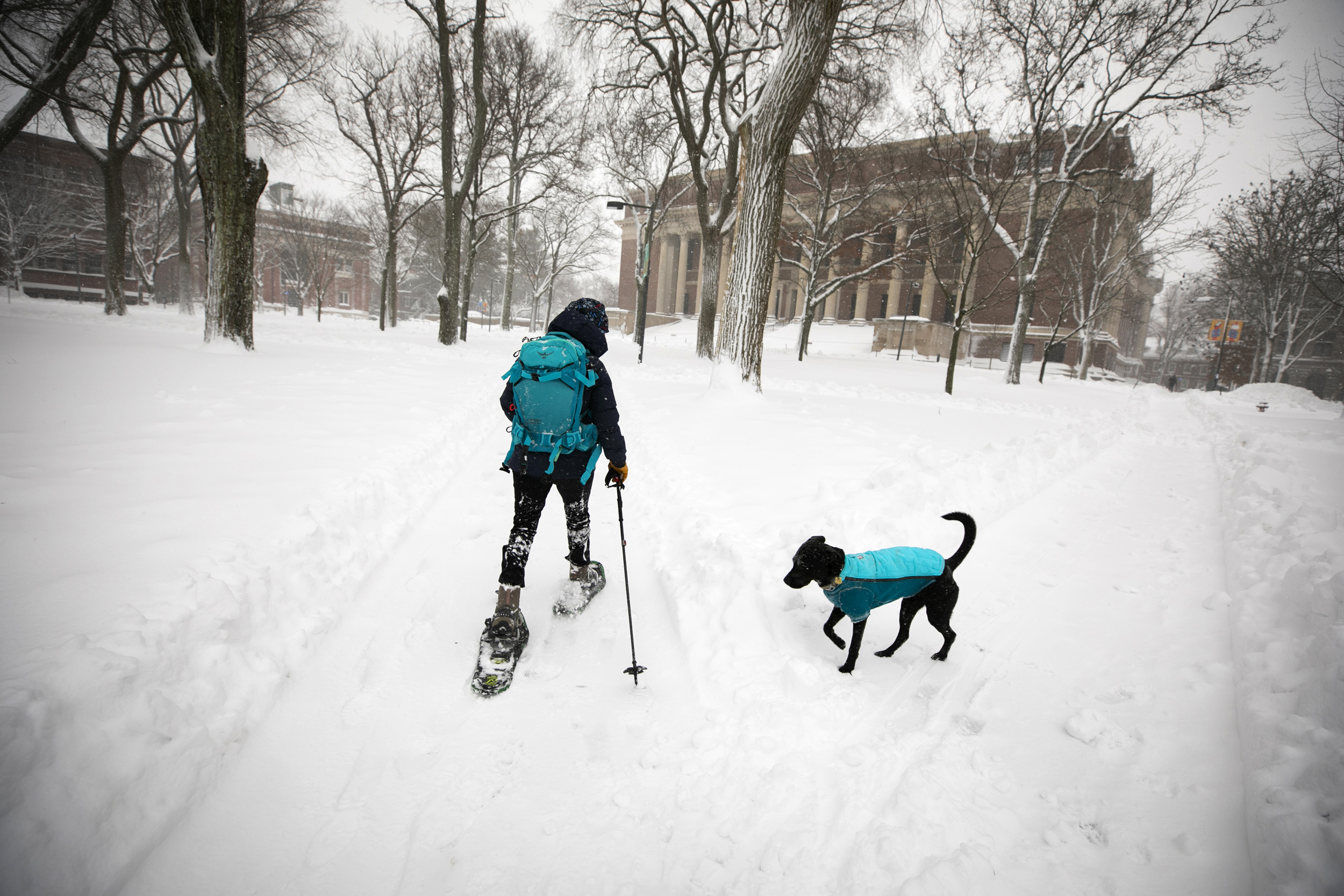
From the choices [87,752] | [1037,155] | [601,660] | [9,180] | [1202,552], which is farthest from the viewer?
[9,180]

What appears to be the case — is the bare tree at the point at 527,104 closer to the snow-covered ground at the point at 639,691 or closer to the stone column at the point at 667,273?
the snow-covered ground at the point at 639,691

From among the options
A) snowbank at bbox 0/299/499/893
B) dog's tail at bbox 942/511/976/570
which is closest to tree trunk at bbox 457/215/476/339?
snowbank at bbox 0/299/499/893

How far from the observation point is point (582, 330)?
118 inches

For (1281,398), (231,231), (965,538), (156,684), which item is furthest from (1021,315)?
(156,684)

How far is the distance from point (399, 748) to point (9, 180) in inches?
1849

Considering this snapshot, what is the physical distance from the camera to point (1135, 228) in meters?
24.0

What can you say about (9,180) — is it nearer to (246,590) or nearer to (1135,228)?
(246,590)

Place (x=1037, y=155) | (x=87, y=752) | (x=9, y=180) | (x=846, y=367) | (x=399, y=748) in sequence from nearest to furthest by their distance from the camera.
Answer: (x=87, y=752) < (x=399, y=748) < (x=1037, y=155) < (x=846, y=367) < (x=9, y=180)

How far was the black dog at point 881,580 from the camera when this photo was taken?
2596 millimetres

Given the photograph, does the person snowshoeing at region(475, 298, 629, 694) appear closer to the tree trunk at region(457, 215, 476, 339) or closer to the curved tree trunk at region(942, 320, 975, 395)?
the curved tree trunk at region(942, 320, 975, 395)

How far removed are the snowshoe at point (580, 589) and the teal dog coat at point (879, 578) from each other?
1.56 m

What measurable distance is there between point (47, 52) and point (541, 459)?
1813cm

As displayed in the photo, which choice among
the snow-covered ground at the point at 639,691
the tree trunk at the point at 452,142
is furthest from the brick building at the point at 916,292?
the snow-covered ground at the point at 639,691

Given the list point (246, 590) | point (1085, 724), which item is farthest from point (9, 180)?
point (1085, 724)
